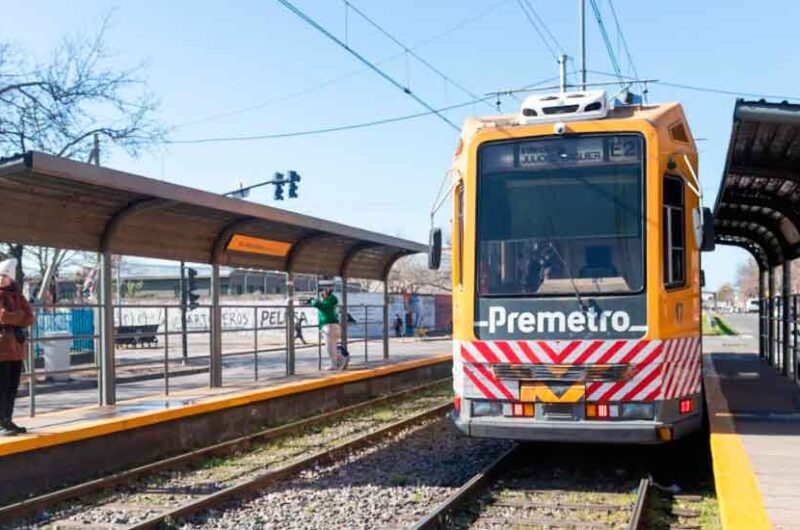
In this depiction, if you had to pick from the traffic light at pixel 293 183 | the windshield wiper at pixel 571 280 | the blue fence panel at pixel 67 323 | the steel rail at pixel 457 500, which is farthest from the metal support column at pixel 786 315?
the traffic light at pixel 293 183

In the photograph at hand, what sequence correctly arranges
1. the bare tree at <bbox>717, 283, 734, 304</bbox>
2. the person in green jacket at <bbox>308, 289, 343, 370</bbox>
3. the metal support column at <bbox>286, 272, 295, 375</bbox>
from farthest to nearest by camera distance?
the bare tree at <bbox>717, 283, 734, 304</bbox>, the person in green jacket at <bbox>308, 289, 343, 370</bbox>, the metal support column at <bbox>286, 272, 295, 375</bbox>

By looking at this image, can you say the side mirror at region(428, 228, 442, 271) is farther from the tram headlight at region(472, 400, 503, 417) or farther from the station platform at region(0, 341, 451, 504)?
the station platform at region(0, 341, 451, 504)

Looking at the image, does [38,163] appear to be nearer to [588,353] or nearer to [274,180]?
[588,353]

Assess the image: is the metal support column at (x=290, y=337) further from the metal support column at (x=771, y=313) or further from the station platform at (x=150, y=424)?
the metal support column at (x=771, y=313)

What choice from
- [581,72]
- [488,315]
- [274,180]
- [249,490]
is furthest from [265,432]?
[274,180]

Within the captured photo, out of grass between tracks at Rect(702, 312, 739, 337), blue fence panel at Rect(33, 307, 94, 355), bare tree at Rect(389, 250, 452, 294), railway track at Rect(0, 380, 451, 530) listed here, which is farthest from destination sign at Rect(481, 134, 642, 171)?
bare tree at Rect(389, 250, 452, 294)

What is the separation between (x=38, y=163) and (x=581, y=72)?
15.6 meters

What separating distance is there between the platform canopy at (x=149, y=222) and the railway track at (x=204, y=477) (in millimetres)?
2950

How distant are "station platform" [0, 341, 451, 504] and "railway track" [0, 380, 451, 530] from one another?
0.40 metres

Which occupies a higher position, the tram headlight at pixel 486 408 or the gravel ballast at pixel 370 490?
the tram headlight at pixel 486 408

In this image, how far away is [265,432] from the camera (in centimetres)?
1153

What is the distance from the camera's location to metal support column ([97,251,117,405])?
11.0 m

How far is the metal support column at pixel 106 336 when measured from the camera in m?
11.0

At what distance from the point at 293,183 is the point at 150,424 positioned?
18.0m
